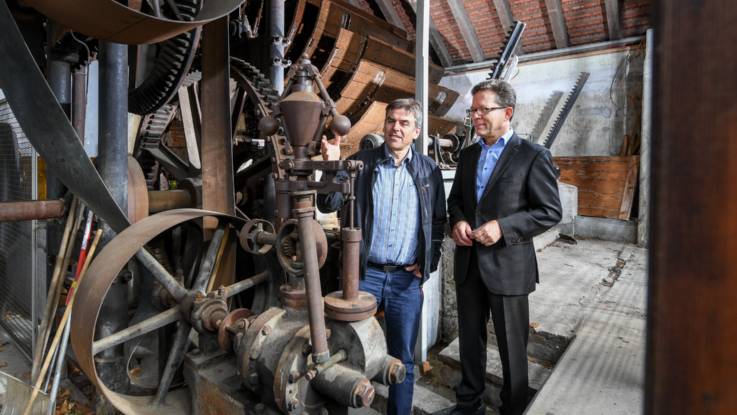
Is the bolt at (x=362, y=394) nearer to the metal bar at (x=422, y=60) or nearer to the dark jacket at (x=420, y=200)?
the dark jacket at (x=420, y=200)

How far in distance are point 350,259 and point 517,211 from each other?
3.22 feet

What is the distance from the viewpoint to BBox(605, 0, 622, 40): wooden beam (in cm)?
696

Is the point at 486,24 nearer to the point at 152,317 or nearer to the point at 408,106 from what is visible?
the point at 408,106

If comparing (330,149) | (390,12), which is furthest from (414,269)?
(390,12)

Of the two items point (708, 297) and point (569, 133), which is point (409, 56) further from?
point (708, 297)

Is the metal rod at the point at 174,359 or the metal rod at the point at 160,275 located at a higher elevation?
the metal rod at the point at 160,275

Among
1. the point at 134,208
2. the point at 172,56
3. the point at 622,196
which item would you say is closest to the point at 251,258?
the point at 134,208

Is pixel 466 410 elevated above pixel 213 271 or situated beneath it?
situated beneath

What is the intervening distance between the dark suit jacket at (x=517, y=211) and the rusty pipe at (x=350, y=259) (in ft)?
2.70

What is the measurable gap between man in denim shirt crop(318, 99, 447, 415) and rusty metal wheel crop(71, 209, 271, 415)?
69 centimetres

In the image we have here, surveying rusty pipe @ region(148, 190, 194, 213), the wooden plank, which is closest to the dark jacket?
A: rusty pipe @ region(148, 190, 194, 213)

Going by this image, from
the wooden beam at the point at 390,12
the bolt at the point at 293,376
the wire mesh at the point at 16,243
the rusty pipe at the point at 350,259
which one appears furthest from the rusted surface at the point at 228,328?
the wooden beam at the point at 390,12

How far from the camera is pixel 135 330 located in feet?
6.49

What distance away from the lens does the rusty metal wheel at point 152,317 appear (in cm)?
175
